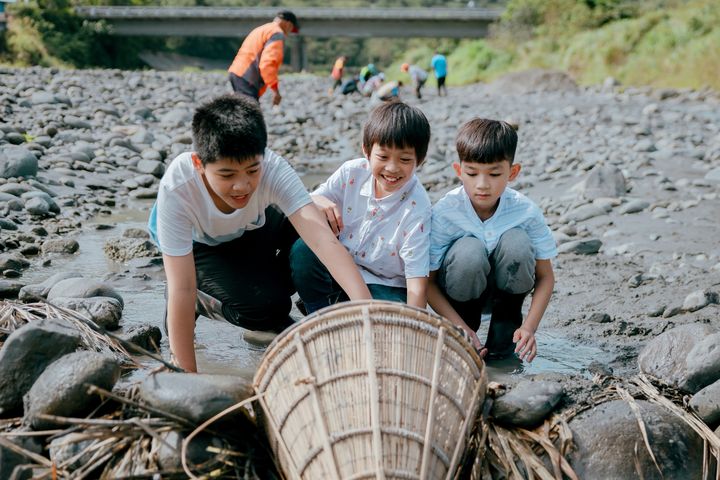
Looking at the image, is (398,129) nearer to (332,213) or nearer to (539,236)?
(332,213)

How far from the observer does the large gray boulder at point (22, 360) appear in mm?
2197

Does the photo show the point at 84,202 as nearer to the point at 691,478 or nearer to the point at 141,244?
the point at 141,244

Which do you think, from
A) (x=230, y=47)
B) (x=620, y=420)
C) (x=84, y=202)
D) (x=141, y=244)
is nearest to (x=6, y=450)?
(x=620, y=420)

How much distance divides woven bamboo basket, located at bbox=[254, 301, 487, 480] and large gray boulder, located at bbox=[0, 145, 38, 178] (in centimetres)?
470

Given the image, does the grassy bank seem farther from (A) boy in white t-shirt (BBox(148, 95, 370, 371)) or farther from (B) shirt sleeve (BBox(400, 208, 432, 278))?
(A) boy in white t-shirt (BBox(148, 95, 370, 371))

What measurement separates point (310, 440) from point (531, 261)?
4.86ft

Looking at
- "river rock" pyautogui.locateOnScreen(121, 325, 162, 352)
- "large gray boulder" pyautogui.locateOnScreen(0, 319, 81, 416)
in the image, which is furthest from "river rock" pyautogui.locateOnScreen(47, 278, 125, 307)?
"large gray boulder" pyautogui.locateOnScreen(0, 319, 81, 416)

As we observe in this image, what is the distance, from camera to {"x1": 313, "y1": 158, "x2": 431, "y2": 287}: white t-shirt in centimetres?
301

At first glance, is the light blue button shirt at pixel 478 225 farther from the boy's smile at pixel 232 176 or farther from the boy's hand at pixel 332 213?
the boy's smile at pixel 232 176

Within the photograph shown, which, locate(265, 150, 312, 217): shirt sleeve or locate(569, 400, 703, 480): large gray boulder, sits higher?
locate(265, 150, 312, 217): shirt sleeve

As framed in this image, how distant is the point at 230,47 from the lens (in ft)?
211

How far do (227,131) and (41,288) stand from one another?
Result: 5.61 ft

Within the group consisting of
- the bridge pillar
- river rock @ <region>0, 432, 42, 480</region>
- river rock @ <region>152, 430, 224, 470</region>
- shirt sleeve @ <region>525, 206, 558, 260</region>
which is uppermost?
shirt sleeve @ <region>525, 206, 558, 260</region>

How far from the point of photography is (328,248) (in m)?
2.83
